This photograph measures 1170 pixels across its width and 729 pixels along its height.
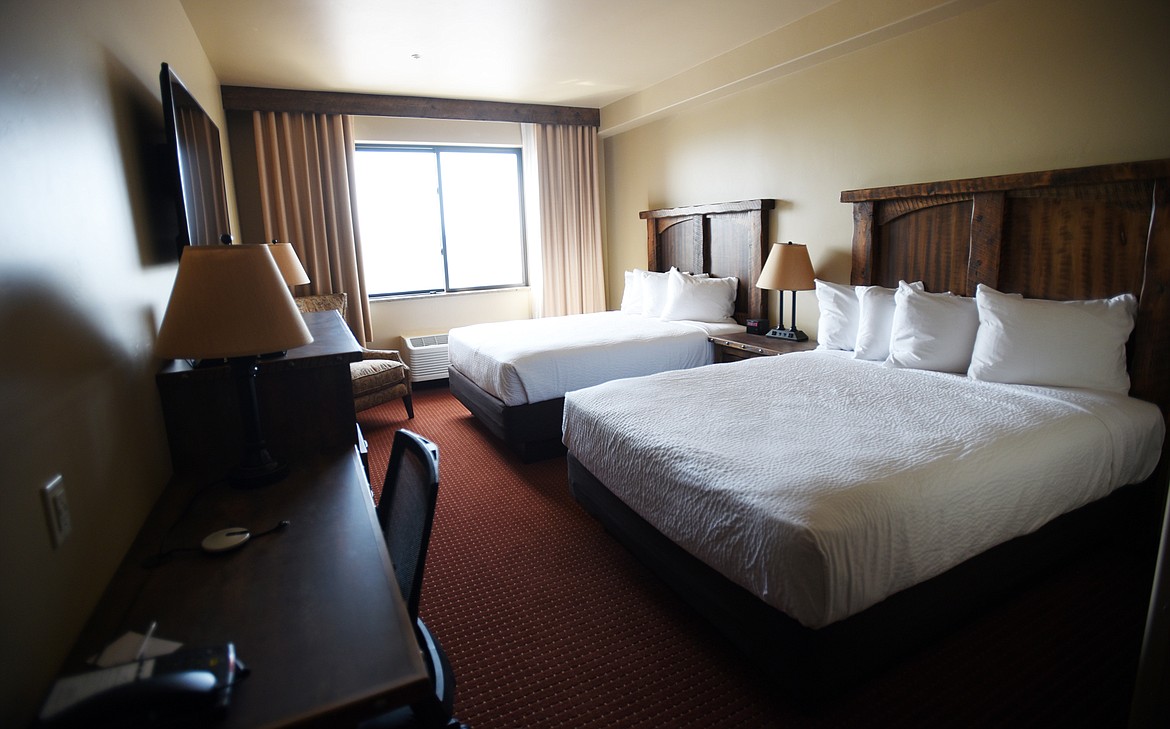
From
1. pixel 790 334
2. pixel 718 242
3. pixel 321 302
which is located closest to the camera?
pixel 790 334

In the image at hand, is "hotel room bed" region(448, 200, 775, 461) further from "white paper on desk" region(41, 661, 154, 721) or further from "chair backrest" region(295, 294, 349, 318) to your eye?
"white paper on desk" region(41, 661, 154, 721)

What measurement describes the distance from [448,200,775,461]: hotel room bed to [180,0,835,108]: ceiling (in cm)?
118

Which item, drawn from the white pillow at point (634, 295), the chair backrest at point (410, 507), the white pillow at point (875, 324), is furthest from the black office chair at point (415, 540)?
the white pillow at point (634, 295)

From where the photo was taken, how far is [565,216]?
5961mm

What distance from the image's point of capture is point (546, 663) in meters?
1.96

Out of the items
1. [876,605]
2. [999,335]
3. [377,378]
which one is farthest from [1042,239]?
[377,378]

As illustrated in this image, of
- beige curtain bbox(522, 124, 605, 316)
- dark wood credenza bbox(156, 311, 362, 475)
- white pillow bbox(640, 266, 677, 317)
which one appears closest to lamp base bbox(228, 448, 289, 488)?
dark wood credenza bbox(156, 311, 362, 475)

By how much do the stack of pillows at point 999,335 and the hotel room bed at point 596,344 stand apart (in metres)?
1.17

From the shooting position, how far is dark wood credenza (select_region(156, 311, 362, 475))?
5.70 feet

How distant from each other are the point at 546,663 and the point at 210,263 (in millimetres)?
1539

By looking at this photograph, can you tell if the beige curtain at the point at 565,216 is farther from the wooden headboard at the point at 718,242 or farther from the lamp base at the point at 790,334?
the lamp base at the point at 790,334

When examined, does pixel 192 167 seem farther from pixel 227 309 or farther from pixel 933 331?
pixel 933 331

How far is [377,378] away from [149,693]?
377 cm

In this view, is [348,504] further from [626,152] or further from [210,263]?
[626,152]
